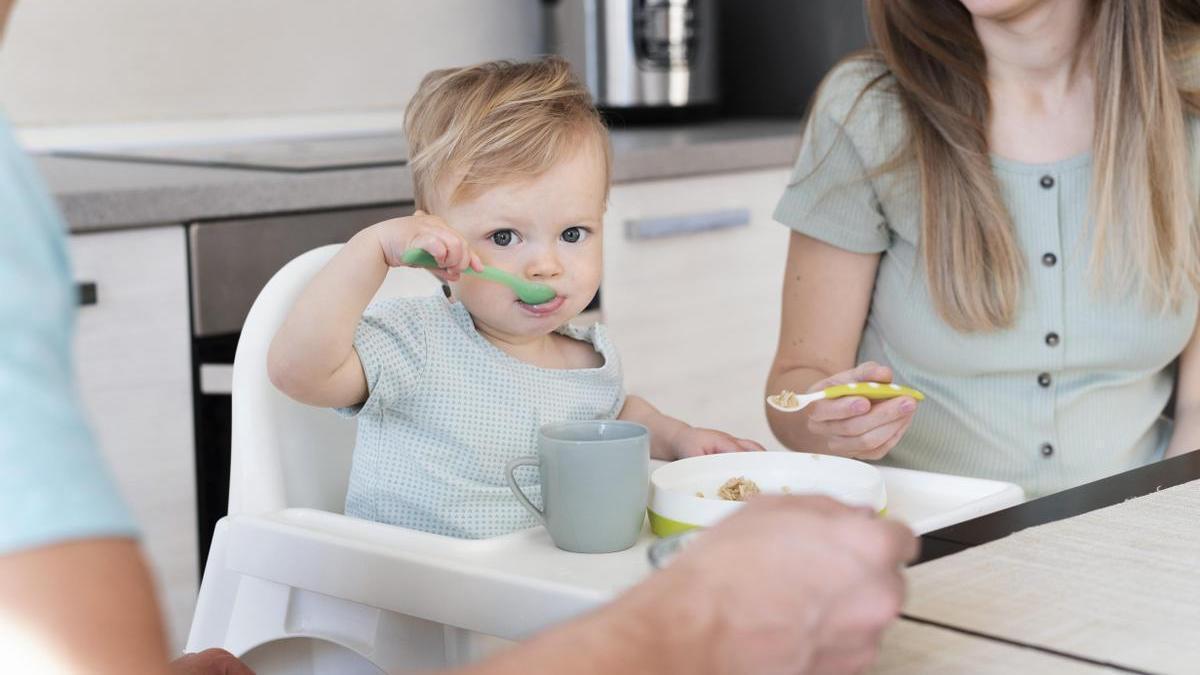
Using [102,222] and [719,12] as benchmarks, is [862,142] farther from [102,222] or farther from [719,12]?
[719,12]

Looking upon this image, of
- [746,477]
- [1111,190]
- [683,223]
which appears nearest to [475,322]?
[746,477]

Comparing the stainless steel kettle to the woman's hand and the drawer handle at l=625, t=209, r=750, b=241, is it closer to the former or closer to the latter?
the drawer handle at l=625, t=209, r=750, b=241

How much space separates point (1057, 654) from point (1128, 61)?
3.42 feet

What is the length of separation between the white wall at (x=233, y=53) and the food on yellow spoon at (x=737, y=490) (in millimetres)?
1663

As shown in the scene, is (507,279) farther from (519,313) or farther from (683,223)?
(683,223)

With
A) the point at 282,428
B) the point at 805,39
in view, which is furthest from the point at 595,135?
the point at 805,39

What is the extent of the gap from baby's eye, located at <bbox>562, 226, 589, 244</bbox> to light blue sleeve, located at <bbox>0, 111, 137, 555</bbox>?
687mm

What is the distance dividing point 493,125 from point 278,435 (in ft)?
0.99

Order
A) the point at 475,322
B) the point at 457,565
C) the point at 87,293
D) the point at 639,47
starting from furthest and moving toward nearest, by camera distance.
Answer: the point at 639,47 → the point at 87,293 → the point at 475,322 → the point at 457,565

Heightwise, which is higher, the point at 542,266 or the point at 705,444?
the point at 542,266

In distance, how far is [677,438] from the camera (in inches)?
49.7

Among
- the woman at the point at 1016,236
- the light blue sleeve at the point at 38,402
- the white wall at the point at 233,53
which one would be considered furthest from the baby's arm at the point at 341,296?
the white wall at the point at 233,53

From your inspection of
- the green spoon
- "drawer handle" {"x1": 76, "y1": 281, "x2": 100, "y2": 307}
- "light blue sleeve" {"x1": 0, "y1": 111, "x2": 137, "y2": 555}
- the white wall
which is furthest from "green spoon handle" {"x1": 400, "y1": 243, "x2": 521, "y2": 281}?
the white wall

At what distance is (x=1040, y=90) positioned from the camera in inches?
64.1
